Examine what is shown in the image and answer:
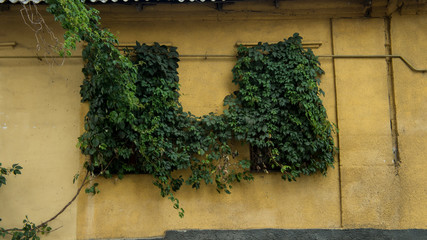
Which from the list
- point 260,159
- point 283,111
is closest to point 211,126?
point 260,159

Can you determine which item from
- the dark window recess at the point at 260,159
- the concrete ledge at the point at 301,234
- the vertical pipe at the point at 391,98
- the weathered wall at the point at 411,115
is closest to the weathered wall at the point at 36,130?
the concrete ledge at the point at 301,234

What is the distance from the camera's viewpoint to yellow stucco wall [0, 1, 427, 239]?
5.59 metres

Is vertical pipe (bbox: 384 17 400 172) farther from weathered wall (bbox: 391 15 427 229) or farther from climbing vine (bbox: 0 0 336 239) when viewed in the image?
climbing vine (bbox: 0 0 336 239)

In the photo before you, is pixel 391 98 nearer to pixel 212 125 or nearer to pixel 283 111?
pixel 283 111

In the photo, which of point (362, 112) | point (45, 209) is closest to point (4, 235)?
point (45, 209)

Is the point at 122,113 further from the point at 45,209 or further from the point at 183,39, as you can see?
the point at 45,209

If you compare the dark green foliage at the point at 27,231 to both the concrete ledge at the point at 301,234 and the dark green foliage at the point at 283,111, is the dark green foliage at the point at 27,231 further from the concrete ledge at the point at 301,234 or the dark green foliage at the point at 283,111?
the dark green foliage at the point at 283,111

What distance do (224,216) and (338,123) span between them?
2.49 meters

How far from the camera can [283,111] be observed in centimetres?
547

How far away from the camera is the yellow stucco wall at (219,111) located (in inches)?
220

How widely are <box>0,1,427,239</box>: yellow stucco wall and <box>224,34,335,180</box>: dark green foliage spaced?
315mm

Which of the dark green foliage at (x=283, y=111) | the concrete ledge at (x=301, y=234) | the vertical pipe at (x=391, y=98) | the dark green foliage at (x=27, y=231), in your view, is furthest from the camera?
the vertical pipe at (x=391, y=98)

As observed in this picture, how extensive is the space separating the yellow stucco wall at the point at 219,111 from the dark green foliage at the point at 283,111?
315 mm

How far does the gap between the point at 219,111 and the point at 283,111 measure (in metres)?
1.08
